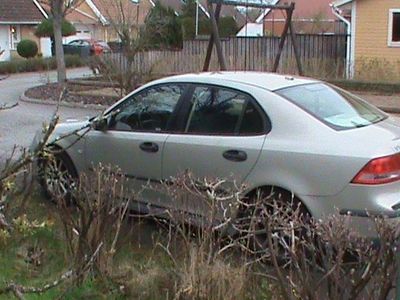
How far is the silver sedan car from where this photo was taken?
15.3ft

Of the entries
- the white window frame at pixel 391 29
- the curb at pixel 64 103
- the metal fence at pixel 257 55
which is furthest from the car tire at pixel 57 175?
the white window frame at pixel 391 29

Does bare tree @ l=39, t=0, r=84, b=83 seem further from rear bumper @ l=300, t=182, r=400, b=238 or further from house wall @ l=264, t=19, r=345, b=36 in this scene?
Result: house wall @ l=264, t=19, r=345, b=36

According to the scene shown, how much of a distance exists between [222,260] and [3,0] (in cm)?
3925

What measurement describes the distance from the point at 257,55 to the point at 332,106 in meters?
16.6

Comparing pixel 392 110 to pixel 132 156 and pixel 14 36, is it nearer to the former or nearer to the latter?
pixel 132 156

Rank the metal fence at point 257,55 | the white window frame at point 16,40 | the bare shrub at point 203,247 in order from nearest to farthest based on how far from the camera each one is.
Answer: the bare shrub at point 203,247 → the metal fence at point 257,55 → the white window frame at point 16,40

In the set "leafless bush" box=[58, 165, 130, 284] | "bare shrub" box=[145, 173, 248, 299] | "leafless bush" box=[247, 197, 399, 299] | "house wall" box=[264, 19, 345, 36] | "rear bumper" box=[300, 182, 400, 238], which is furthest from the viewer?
"house wall" box=[264, 19, 345, 36]

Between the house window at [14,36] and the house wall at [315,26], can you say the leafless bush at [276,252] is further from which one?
the house wall at [315,26]

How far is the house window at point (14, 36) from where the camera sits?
39875mm

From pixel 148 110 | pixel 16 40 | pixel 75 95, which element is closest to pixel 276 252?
pixel 148 110

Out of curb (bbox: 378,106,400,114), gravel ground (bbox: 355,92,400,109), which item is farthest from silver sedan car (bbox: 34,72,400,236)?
gravel ground (bbox: 355,92,400,109)

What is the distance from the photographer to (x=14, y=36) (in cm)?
4025

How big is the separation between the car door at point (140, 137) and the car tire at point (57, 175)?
353 millimetres

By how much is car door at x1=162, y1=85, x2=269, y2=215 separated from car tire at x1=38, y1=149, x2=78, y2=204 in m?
0.94
